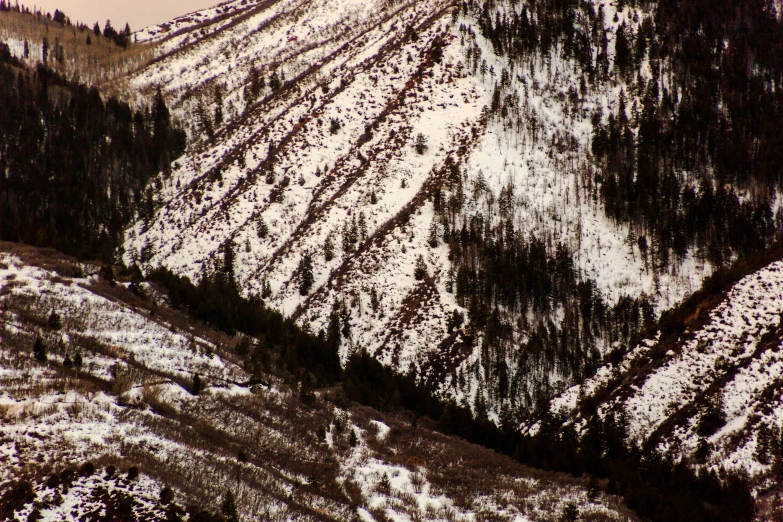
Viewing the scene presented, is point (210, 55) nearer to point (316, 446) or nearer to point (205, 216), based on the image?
point (205, 216)

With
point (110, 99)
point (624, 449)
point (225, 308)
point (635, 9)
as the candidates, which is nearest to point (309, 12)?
point (110, 99)

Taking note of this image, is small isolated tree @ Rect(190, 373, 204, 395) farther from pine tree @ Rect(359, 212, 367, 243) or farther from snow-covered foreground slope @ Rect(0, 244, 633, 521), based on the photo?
pine tree @ Rect(359, 212, 367, 243)

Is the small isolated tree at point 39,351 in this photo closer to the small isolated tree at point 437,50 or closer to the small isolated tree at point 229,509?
→ the small isolated tree at point 229,509

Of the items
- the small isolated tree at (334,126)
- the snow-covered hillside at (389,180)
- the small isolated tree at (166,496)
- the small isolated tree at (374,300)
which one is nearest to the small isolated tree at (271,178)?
the snow-covered hillside at (389,180)

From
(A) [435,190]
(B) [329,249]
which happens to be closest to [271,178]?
(B) [329,249]

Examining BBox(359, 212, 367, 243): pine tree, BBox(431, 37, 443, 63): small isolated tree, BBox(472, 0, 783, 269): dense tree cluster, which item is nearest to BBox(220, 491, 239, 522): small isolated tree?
BBox(359, 212, 367, 243): pine tree
